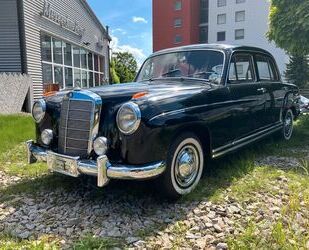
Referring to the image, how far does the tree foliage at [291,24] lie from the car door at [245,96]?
3.78 meters

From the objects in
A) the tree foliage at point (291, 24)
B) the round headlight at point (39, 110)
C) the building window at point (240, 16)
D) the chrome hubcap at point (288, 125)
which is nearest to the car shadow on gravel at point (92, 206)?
the round headlight at point (39, 110)

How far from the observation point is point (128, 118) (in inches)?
130

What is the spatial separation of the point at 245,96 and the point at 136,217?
8.14ft

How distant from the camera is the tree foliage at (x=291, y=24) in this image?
8188mm

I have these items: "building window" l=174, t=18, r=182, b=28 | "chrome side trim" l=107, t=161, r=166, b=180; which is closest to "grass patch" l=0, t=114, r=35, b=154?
"chrome side trim" l=107, t=161, r=166, b=180

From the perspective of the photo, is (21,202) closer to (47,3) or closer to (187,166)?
(187,166)

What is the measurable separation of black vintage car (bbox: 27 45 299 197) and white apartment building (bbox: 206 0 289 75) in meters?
34.0

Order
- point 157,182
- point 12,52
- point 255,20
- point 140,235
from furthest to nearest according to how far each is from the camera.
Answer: point 255,20, point 12,52, point 157,182, point 140,235

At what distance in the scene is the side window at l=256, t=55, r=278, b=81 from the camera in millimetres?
5625

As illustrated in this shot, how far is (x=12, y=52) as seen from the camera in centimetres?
1191

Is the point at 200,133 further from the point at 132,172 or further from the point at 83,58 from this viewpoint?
the point at 83,58

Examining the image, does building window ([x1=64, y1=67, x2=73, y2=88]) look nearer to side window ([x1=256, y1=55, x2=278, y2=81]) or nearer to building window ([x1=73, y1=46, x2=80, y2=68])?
building window ([x1=73, y1=46, x2=80, y2=68])

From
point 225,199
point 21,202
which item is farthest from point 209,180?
point 21,202

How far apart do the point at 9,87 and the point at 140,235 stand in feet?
29.4
